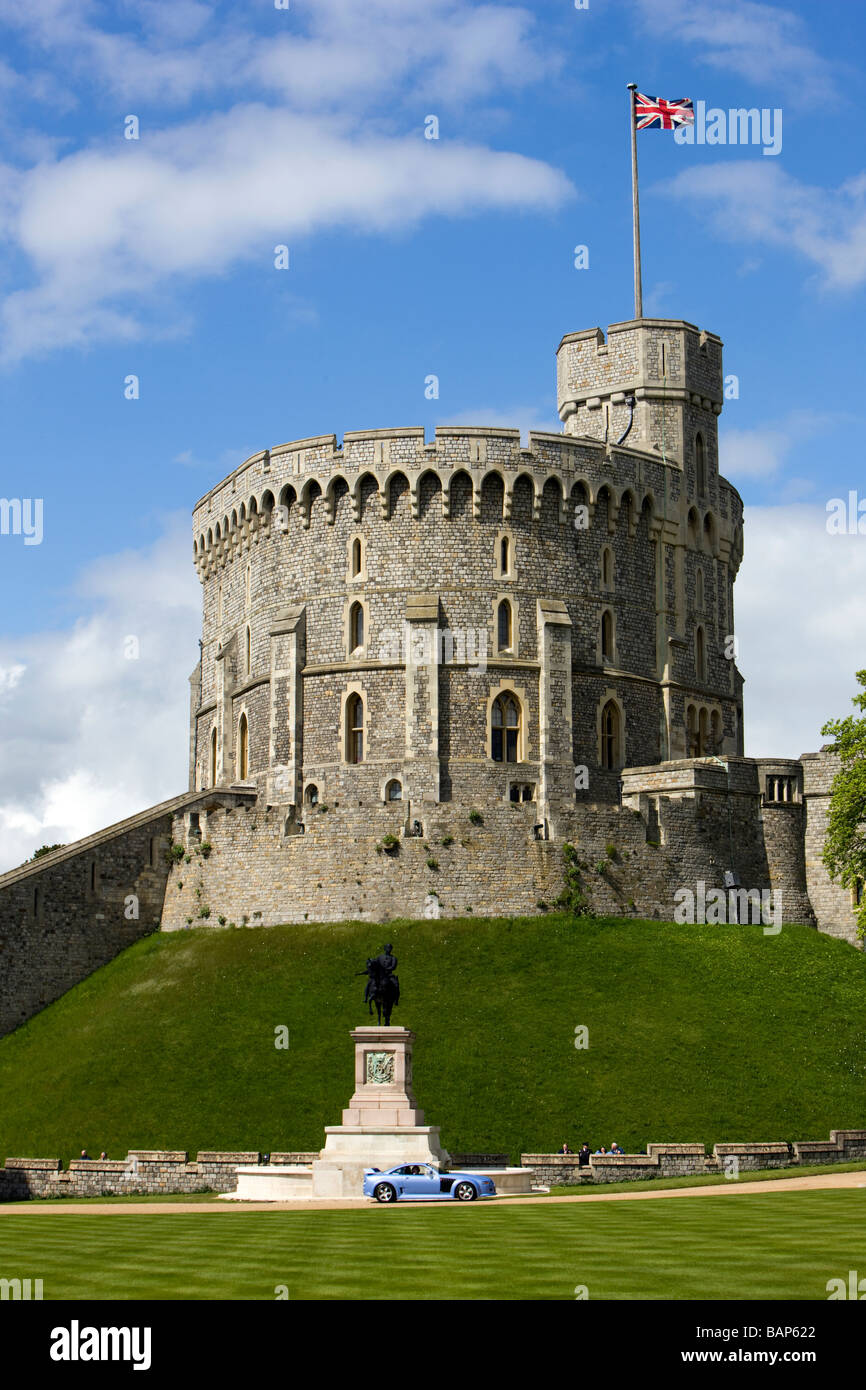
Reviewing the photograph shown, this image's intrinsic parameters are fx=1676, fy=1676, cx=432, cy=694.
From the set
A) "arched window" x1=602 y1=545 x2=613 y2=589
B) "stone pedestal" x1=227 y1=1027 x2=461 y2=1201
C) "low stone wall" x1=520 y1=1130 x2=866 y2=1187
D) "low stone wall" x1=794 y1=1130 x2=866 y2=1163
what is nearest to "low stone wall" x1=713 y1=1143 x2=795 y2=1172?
"low stone wall" x1=520 y1=1130 x2=866 y2=1187

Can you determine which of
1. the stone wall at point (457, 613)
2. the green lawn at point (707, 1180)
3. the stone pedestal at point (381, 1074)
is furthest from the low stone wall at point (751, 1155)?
the stone wall at point (457, 613)

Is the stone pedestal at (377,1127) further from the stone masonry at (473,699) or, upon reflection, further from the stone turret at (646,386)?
the stone turret at (646,386)

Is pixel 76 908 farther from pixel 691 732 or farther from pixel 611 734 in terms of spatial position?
pixel 691 732

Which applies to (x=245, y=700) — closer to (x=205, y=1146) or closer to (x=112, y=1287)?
(x=205, y=1146)

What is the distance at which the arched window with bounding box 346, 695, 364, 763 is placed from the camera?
6406 centimetres

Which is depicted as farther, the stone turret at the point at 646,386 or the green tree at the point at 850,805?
the stone turret at the point at 646,386

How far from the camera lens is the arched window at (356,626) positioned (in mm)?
64875

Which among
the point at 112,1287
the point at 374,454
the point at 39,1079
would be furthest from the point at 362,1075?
the point at 374,454

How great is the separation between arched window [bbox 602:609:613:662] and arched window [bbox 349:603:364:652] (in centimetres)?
971

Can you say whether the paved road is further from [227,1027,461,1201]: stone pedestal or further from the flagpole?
the flagpole

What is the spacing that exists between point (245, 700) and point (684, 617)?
18.6 metres

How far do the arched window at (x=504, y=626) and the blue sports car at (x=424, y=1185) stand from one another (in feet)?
100

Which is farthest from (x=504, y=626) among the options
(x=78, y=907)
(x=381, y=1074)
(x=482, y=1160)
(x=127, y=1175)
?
(x=127, y=1175)

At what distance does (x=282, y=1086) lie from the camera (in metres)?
45.7
